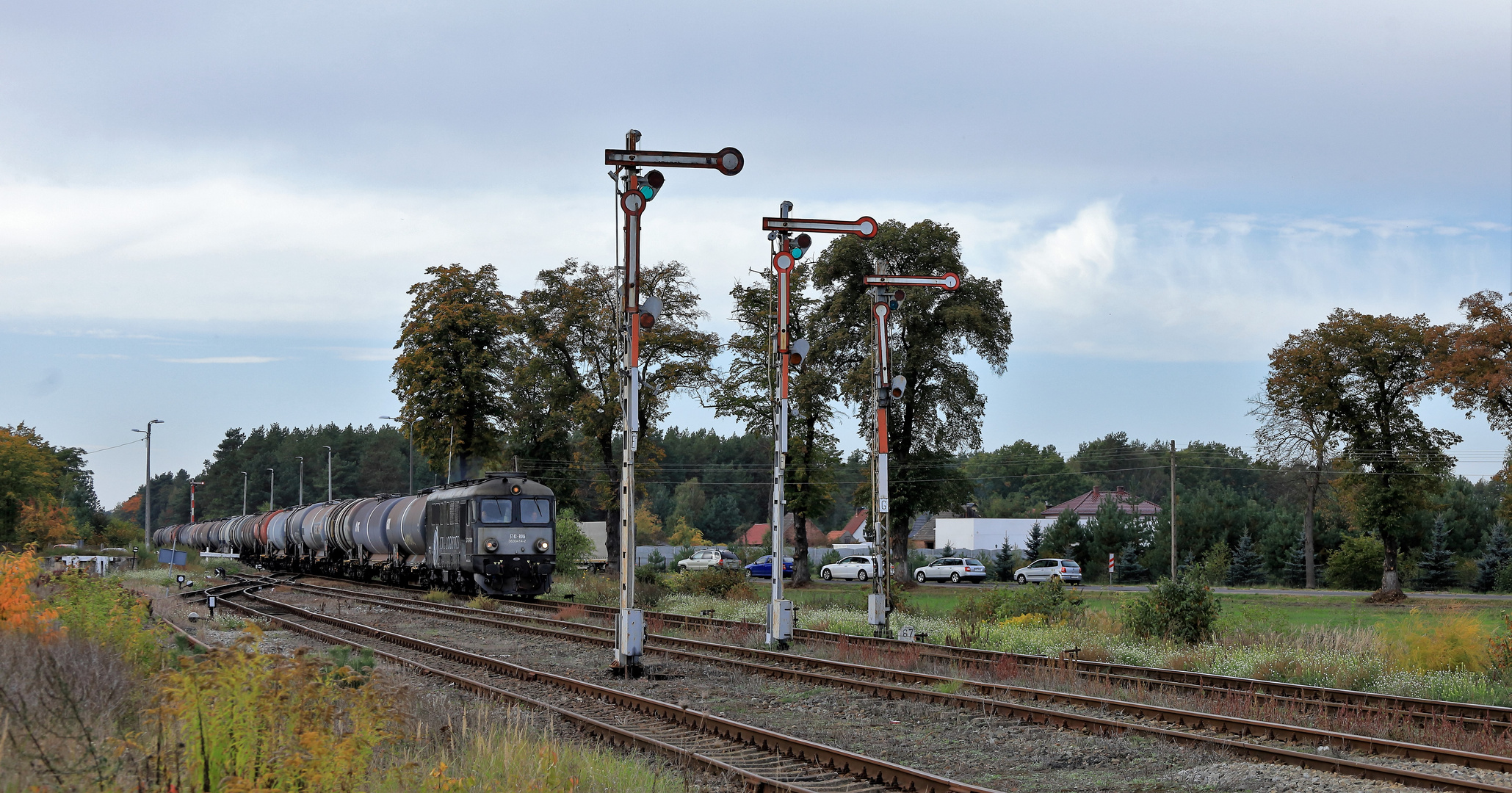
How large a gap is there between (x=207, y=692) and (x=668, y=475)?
141m

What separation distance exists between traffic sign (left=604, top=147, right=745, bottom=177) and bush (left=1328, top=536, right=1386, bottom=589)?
48837 millimetres

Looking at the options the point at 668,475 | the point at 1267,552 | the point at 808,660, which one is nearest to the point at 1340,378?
the point at 1267,552

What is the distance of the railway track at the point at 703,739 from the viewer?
32.1 feet

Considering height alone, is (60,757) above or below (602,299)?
below

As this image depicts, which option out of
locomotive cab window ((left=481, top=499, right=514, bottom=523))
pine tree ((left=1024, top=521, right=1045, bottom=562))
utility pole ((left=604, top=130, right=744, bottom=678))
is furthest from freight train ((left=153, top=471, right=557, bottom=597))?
pine tree ((left=1024, top=521, right=1045, bottom=562))

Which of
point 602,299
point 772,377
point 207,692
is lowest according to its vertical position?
point 207,692

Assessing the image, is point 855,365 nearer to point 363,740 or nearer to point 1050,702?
point 1050,702

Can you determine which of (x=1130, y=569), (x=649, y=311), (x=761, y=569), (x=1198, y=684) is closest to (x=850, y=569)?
(x=761, y=569)

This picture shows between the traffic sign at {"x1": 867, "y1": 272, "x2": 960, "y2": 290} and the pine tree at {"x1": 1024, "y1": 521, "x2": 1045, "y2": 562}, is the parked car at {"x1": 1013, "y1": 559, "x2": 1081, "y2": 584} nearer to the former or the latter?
the pine tree at {"x1": 1024, "y1": 521, "x2": 1045, "y2": 562}

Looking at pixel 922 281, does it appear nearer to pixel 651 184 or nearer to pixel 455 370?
pixel 651 184

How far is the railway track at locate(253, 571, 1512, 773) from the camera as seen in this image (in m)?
10.8

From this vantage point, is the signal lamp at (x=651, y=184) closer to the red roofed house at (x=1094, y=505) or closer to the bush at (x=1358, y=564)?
the bush at (x=1358, y=564)

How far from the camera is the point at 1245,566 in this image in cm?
6322

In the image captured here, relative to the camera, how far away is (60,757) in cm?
646
